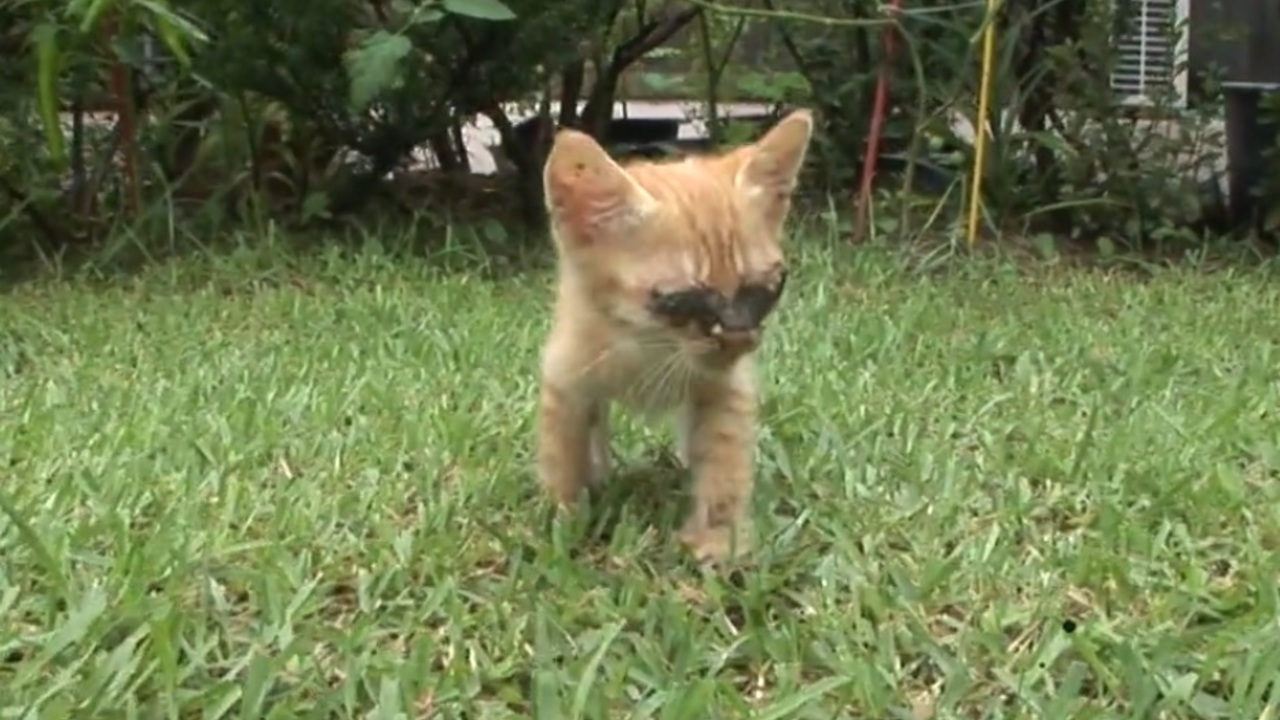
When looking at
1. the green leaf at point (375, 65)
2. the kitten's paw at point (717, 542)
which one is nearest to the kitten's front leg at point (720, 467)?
the kitten's paw at point (717, 542)

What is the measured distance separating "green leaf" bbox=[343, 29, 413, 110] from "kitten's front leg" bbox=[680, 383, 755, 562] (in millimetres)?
2418

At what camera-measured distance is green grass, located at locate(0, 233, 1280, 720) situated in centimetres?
231

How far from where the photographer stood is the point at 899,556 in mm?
2816

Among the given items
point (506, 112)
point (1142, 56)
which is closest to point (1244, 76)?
point (1142, 56)

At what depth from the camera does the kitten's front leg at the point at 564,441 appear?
2.94 metres

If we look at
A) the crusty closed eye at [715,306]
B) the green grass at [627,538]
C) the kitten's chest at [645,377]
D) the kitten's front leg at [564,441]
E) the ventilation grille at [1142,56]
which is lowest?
the green grass at [627,538]

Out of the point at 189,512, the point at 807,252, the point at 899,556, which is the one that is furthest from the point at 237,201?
the point at 899,556

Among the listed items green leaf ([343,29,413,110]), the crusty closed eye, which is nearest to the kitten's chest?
the crusty closed eye

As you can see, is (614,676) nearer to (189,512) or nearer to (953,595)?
(953,595)

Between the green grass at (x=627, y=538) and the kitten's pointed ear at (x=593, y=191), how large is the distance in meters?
0.50

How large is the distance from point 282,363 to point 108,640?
1924 mm

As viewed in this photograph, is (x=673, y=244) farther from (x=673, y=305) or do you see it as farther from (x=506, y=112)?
(x=506, y=112)

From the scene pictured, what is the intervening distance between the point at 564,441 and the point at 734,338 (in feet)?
1.62

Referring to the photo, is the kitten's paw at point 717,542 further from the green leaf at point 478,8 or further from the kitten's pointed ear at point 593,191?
the green leaf at point 478,8
